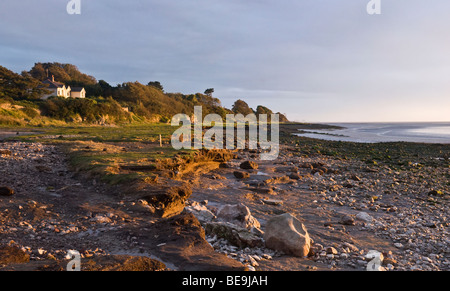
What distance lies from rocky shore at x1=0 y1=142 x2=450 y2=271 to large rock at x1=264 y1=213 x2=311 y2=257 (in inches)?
0.9

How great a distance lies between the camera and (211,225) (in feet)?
21.9

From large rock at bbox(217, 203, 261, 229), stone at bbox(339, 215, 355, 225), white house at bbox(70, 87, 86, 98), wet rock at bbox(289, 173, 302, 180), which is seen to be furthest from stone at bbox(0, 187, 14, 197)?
white house at bbox(70, 87, 86, 98)

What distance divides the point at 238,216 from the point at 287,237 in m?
1.70

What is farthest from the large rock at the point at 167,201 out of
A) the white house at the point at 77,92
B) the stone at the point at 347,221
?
the white house at the point at 77,92

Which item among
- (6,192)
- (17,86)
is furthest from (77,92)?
(6,192)

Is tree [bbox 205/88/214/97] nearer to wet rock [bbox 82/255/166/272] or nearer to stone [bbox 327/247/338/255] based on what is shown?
stone [bbox 327/247/338/255]

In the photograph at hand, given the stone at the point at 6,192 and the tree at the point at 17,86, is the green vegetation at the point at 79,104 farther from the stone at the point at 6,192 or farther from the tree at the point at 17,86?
the stone at the point at 6,192

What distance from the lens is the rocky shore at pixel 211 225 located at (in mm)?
5367

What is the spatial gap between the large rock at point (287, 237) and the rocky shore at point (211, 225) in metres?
0.02

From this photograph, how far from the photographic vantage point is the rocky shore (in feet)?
17.6

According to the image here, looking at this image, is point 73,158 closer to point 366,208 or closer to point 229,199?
point 229,199

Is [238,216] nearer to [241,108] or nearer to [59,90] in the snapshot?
[59,90]
